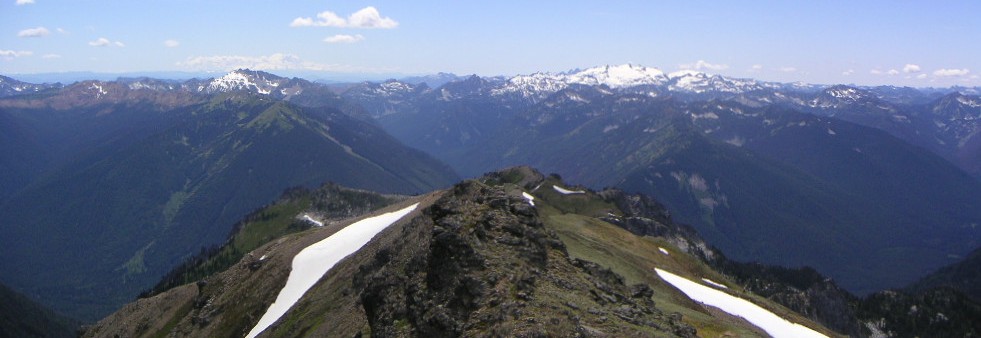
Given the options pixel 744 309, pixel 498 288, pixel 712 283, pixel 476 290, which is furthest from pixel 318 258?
pixel 498 288

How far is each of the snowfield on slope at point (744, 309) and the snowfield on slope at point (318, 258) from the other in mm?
40016

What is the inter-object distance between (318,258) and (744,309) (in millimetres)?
52678

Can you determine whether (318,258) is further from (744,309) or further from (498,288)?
(498,288)

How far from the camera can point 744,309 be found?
7850 centimetres

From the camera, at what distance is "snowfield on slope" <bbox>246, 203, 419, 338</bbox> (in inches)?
3056

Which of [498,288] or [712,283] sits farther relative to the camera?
[712,283]

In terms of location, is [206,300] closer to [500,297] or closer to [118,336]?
[118,336]

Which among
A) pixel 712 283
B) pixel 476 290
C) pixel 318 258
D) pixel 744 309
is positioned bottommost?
pixel 712 283

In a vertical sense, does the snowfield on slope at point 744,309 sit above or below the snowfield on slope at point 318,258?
below

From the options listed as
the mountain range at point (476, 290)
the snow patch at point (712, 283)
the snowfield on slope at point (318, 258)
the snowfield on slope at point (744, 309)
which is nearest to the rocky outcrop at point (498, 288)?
the mountain range at point (476, 290)

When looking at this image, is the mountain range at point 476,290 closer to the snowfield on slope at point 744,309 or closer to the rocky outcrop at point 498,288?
the rocky outcrop at point 498,288

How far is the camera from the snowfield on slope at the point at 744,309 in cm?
7388

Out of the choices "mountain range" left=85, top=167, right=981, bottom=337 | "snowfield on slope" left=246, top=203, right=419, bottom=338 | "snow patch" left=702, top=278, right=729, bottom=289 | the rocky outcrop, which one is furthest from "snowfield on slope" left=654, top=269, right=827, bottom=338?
"snowfield on slope" left=246, top=203, right=419, bottom=338

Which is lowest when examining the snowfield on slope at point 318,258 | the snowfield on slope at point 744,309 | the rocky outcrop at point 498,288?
the snowfield on slope at point 744,309
